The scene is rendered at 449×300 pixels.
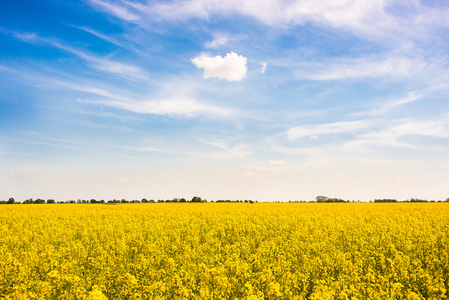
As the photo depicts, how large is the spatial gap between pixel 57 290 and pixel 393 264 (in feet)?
30.9

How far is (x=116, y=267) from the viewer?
8.66m

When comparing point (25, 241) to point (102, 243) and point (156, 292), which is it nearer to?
point (102, 243)

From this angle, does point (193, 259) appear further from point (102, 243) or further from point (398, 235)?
point (398, 235)

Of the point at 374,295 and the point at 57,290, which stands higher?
the point at 374,295

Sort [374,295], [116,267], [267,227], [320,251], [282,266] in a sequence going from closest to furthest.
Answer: [374,295]
[282,266]
[116,267]
[320,251]
[267,227]

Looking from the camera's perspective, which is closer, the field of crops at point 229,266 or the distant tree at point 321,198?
the field of crops at point 229,266

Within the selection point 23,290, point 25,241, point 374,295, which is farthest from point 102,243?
point 374,295

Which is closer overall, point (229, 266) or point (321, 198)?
point (229, 266)

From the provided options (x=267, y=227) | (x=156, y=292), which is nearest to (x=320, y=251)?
(x=267, y=227)

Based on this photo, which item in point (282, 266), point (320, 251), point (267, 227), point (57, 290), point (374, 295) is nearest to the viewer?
point (374, 295)

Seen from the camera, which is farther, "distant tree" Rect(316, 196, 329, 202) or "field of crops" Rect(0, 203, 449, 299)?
"distant tree" Rect(316, 196, 329, 202)

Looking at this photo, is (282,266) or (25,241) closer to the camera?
(282,266)

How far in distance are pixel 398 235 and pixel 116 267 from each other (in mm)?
12490

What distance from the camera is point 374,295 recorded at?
541 centimetres
